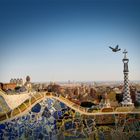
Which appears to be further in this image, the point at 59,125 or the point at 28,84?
the point at 28,84

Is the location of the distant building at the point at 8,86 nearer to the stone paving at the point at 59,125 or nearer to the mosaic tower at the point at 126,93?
the stone paving at the point at 59,125

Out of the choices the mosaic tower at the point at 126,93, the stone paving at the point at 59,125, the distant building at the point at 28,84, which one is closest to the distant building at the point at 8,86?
the distant building at the point at 28,84

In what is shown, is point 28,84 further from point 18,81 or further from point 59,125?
point 59,125

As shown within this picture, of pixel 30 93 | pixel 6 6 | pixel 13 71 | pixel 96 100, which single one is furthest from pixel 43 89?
pixel 6 6

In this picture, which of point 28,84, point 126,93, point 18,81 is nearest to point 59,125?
point 28,84

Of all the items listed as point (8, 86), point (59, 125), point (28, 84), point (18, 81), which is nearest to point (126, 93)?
point (59, 125)

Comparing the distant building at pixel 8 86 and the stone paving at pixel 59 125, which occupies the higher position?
the distant building at pixel 8 86

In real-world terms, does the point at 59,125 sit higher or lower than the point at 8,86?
lower

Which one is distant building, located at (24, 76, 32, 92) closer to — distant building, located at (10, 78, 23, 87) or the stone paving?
distant building, located at (10, 78, 23, 87)

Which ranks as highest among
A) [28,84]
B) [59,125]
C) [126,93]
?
[28,84]

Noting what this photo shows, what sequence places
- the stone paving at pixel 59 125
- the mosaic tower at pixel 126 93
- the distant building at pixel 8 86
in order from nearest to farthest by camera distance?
the stone paving at pixel 59 125 < the distant building at pixel 8 86 < the mosaic tower at pixel 126 93

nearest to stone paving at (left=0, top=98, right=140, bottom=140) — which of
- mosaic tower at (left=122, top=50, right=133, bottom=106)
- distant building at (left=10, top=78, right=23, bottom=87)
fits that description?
mosaic tower at (left=122, top=50, right=133, bottom=106)

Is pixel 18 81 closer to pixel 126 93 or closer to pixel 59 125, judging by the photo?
pixel 59 125

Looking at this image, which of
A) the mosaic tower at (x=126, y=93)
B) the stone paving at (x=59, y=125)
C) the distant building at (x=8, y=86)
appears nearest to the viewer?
the stone paving at (x=59, y=125)
